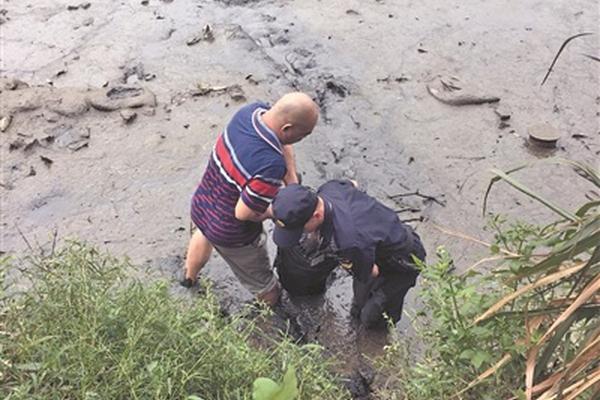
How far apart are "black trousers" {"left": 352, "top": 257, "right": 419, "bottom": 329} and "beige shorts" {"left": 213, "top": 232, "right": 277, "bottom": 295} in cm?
48

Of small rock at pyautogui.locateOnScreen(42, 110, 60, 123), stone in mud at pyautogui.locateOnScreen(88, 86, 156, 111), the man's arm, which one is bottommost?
small rock at pyautogui.locateOnScreen(42, 110, 60, 123)

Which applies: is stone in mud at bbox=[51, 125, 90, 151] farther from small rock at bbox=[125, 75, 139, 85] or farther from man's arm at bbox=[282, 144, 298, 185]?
man's arm at bbox=[282, 144, 298, 185]

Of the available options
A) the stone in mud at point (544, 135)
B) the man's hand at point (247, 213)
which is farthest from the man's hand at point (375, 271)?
the stone in mud at point (544, 135)

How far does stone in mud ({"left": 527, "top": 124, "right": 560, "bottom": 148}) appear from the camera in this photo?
472 centimetres

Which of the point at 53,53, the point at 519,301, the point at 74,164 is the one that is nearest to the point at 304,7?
the point at 53,53

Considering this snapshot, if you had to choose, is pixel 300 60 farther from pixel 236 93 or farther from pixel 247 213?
pixel 247 213

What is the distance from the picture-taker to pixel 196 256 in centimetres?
373

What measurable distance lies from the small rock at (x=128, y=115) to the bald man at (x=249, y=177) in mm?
1850

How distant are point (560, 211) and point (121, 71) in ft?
14.5

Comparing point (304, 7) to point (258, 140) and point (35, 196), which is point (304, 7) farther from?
point (258, 140)

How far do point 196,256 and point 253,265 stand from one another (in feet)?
1.19

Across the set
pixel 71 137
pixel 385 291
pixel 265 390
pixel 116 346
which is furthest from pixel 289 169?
pixel 71 137

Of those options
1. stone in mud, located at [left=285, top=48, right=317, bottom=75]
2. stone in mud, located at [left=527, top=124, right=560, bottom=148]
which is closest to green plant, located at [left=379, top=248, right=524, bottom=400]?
stone in mud, located at [left=527, top=124, right=560, bottom=148]

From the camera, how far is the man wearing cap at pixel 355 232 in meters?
2.97
